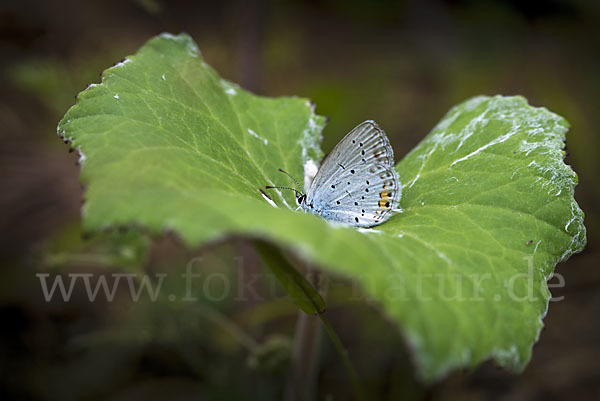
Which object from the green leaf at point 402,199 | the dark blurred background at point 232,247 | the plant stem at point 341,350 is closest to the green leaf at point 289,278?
the plant stem at point 341,350

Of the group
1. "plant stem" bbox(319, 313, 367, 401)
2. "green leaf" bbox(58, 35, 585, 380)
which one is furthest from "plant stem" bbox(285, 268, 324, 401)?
"green leaf" bbox(58, 35, 585, 380)

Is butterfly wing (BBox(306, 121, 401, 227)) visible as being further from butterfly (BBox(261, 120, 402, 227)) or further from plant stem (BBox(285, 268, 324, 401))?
plant stem (BBox(285, 268, 324, 401))

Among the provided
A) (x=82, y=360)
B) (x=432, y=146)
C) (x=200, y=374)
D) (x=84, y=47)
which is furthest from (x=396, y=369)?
(x=84, y=47)

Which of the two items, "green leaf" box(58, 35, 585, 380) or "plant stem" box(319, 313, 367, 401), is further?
"plant stem" box(319, 313, 367, 401)

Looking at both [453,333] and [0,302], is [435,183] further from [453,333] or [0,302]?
[0,302]

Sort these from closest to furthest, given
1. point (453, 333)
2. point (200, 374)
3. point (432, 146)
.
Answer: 1. point (453, 333)
2. point (432, 146)
3. point (200, 374)

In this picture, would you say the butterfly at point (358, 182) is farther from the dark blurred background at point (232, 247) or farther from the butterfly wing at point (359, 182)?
the dark blurred background at point (232, 247)

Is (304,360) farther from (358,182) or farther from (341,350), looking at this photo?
(358,182)
